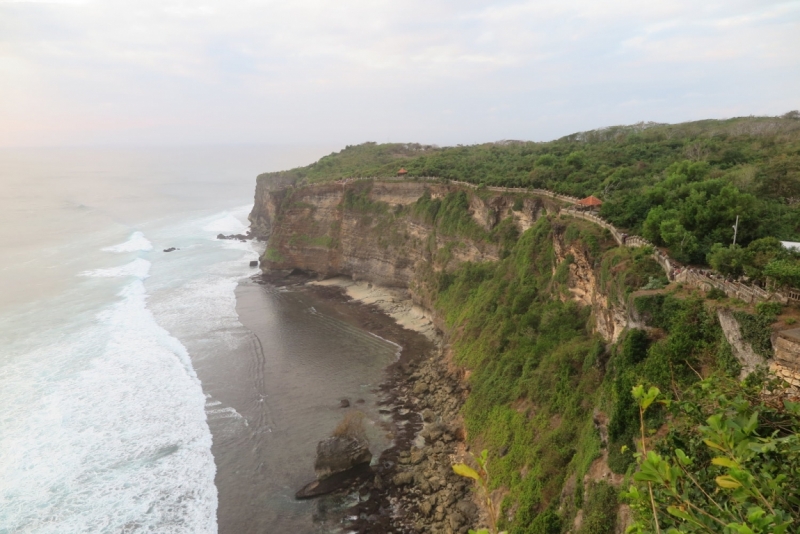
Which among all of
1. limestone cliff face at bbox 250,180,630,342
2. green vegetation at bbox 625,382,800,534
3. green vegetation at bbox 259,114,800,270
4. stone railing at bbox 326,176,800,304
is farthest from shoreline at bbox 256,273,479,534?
green vegetation at bbox 625,382,800,534

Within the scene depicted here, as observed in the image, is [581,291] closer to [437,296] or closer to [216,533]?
[437,296]

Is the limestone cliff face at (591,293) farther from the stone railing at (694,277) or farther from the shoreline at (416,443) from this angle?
the shoreline at (416,443)

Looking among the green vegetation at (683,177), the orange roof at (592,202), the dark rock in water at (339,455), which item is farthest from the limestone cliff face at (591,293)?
the dark rock in water at (339,455)

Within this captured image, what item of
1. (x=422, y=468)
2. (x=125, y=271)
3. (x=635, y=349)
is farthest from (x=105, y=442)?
(x=125, y=271)

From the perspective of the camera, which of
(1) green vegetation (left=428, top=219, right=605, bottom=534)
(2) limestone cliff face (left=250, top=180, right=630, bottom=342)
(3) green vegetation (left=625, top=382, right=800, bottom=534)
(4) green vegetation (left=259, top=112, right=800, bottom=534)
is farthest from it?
(2) limestone cliff face (left=250, top=180, right=630, bottom=342)

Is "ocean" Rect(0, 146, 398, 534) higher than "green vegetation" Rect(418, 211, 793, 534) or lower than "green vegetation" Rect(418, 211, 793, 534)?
lower

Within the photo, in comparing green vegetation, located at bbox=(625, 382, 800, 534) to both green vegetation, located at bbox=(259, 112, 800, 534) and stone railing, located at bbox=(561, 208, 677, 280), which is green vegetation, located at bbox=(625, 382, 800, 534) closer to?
green vegetation, located at bbox=(259, 112, 800, 534)
